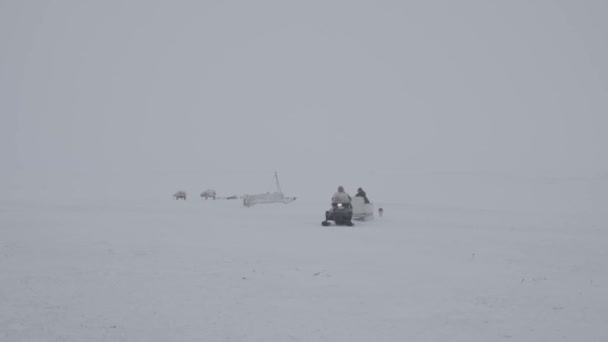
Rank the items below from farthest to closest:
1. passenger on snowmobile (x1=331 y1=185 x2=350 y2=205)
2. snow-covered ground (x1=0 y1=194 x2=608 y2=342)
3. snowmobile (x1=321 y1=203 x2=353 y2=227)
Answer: passenger on snowmobile (x1=331 y1=185 x2=350 y2=205)
snowmobile (x1=321 y1=203 x2=353 y2=227)
snow-covered ground (x1=0 y1=194 x2=608 y2=342)

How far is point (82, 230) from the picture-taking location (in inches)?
645

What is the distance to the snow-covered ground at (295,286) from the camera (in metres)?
6.78

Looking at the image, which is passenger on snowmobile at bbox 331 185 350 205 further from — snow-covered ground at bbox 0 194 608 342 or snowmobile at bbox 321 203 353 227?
snow-covered ground at bbox 0 194 608 342

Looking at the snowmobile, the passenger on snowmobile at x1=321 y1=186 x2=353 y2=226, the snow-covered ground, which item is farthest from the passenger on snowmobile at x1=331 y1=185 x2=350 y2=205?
the snow-covered ground

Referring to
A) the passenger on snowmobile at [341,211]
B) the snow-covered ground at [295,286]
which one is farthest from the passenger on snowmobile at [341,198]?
the snow-covered ground at [295,286]

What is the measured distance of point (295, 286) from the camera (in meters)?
9.12

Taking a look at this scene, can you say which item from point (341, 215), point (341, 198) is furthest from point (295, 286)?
point (341, 198)

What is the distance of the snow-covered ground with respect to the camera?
6.78m

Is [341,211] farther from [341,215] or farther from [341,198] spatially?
[341,198]

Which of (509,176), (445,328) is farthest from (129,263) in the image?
(509,176)

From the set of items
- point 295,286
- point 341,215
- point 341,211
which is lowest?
point 295,286

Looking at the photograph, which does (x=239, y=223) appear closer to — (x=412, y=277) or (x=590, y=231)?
(x=412, y=277)

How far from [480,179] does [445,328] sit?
184ft

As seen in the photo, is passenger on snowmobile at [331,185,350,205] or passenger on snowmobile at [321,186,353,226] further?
passenger on snowmobile at [331,185,350,205]
